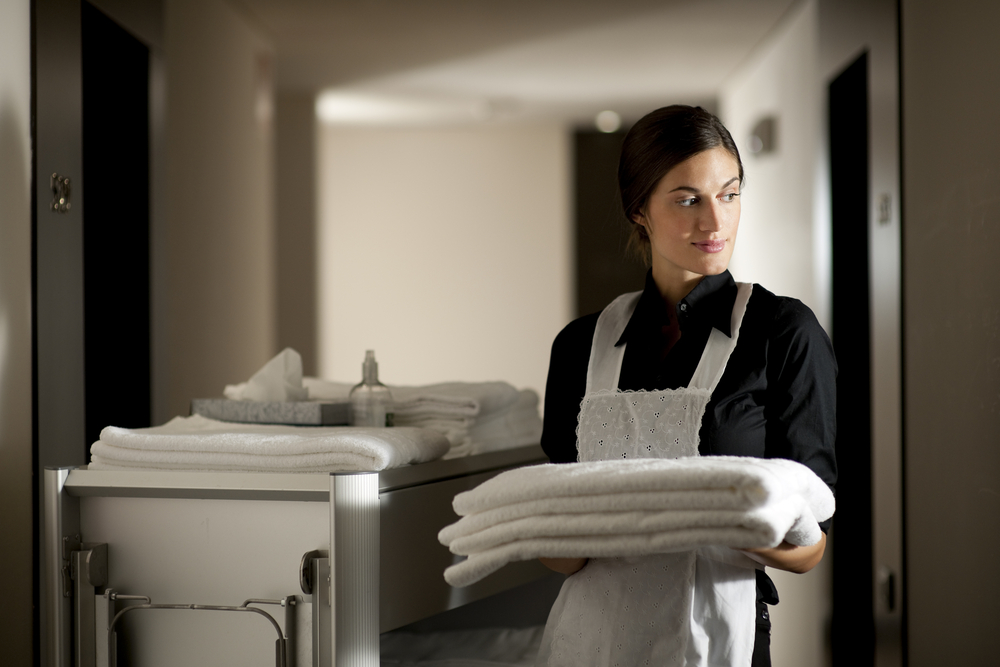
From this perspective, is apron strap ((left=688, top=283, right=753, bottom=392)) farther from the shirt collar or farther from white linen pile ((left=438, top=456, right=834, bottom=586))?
white linen pile ((left=438, top=456, right=834, bottom=586))

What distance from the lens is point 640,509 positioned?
0.69 m

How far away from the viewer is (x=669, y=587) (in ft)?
2.75

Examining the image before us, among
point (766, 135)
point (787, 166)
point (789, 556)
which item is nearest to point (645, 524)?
point (789, 556)

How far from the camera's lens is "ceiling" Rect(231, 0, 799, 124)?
2.92m

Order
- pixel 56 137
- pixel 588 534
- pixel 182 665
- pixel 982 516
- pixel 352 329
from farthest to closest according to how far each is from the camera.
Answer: pixel 352 329 → pixel 56 137 → pixel 982 516 → pixel 182 665 → pixel 588 534

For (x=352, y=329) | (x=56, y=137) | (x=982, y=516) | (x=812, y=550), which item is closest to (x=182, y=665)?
(x=812, y=550)

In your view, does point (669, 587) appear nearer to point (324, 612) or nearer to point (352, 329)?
point (324, 612)

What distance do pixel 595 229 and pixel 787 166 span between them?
5.67 feet

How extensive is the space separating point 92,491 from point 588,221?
4.08 metres

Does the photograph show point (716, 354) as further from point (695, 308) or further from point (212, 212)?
point (212, 212)

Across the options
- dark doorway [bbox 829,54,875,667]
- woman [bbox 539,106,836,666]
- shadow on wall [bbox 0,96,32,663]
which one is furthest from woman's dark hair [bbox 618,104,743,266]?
dark doorway [bbox 829,54,875,667]

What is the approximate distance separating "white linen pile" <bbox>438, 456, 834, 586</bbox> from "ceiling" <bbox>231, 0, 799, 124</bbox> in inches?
95.0

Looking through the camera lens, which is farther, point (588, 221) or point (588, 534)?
point (588, 221)

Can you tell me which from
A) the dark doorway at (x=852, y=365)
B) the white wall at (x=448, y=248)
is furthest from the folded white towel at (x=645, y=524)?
the white wall at (x=448, y=248)
